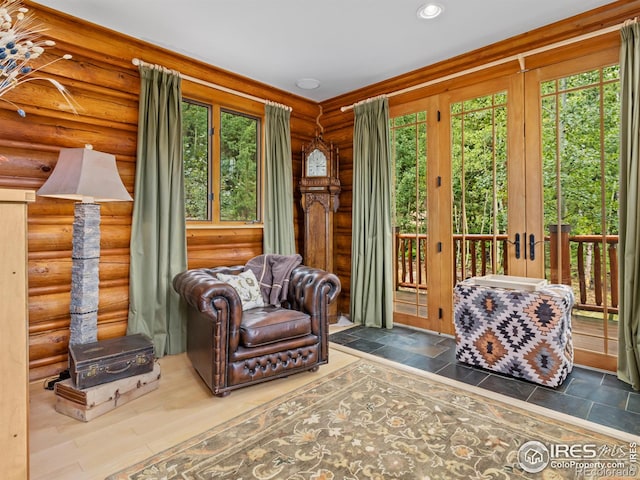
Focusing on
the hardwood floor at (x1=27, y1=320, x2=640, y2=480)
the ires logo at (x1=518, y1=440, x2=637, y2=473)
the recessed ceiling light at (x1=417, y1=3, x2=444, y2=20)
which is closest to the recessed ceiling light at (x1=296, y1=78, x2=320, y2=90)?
the recessed ceiling light at (x1=417, y1=3, x2=444, y2=20)

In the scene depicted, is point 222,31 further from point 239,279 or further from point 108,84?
point 239,279

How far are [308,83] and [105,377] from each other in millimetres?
3353

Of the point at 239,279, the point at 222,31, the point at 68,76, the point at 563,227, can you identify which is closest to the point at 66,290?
the point at 239,279

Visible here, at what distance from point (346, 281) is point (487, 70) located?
2649mm

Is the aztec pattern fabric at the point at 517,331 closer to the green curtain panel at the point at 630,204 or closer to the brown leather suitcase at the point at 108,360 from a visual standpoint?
the green curtain panel at the point at 630,204

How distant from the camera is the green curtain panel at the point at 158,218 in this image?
3023mm

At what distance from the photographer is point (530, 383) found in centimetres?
252

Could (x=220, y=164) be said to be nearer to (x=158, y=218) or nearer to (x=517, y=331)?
(x=158, y=218)

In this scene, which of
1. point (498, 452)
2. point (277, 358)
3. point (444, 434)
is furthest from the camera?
point (277, 358)

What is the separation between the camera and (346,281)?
14.6ft

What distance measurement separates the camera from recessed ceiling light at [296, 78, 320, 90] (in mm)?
3915

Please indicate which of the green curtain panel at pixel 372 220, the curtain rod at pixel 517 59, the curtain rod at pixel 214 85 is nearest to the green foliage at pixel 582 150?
the curtain rod at pixel 517 59

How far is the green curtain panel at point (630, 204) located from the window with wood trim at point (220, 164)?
3.19m

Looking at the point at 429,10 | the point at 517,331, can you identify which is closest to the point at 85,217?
the point at 429,10
